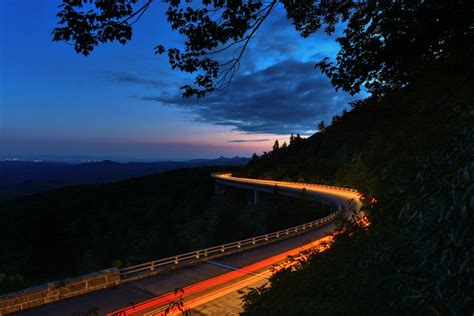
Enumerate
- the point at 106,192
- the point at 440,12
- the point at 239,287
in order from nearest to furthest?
1. the point at 440,12
2. the point at 239,287
3. the point at 106,192

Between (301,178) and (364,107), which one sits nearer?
(364,107)

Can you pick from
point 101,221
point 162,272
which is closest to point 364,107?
point 162,272

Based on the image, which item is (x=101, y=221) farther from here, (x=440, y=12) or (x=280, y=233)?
(x=440, y=12)

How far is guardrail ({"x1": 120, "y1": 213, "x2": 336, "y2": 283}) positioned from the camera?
18953 millimetres

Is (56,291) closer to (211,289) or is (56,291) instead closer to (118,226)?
(211,289)

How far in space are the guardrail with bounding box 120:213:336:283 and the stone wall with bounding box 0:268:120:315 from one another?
3.55ft

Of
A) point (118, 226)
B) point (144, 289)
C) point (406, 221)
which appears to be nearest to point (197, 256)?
point (144, 289)

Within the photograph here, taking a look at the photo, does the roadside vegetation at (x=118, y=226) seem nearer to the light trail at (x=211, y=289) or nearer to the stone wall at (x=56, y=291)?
the stone wall at (x=56, y=291)

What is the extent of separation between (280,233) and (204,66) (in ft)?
83.9

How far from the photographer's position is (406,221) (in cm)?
430

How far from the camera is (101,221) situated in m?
96.4

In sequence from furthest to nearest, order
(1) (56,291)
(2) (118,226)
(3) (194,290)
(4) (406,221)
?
(2) (118,226)
(3) (194,290)
(1) (56,291)
(4) (406,221)

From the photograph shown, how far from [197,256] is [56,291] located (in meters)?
9.42

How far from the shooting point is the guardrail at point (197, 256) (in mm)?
18953
